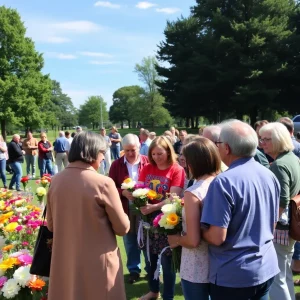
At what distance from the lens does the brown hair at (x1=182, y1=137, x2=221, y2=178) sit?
243cm

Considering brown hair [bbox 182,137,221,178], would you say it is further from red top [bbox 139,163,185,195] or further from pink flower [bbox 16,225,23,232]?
pink flower [bbox 16,225,23,232]

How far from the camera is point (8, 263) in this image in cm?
289

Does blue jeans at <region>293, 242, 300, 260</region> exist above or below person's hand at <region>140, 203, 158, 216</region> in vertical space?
below

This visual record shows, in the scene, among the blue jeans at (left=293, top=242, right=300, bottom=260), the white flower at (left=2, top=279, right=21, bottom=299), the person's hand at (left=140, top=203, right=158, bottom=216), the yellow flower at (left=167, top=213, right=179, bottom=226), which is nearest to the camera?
the yellow flower at (left=167, top=213, right=179, bottom=226)

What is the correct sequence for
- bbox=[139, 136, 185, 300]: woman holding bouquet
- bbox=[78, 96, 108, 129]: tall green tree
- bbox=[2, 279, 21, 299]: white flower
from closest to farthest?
bbox=[2, 279, 21, 299]: white flower
bbox=[139, 136, 185, 300]: woman holding bouquet
bbox=[78, 96, 108, 129]: tall green tree

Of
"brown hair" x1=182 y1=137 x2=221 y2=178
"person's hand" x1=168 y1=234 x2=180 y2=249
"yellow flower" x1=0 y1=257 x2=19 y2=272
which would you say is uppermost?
"brown hair" x1=182 y1=137 x2=221 y2=178

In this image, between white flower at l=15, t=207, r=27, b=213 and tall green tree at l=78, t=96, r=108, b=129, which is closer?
white flower at l=15, t=207, r=27, b=213

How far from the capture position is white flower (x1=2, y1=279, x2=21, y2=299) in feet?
8.82

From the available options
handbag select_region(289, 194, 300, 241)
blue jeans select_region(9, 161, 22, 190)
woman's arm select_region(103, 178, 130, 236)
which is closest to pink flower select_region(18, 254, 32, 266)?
woman's arm select_region(103, 178, 130, 236)

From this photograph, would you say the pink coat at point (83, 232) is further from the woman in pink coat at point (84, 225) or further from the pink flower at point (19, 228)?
the pink flower at point (19, 228)

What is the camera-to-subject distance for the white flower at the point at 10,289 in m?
2.69

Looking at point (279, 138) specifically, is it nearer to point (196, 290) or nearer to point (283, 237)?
point (283, 237)

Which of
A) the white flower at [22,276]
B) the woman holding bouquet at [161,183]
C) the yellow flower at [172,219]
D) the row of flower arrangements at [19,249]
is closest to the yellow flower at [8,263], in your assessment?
the row of flower arrangements at [19,249]

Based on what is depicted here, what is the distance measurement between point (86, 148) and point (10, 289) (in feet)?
4.13
